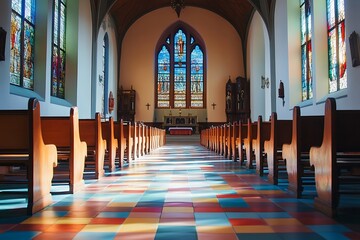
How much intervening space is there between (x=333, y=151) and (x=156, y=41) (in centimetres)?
1922

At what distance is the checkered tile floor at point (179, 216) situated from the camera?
2.24 meters

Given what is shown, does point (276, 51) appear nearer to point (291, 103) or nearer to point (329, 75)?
point (291, 103)

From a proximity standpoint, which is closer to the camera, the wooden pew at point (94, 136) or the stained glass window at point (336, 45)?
the wooden pew at point (94, 136)

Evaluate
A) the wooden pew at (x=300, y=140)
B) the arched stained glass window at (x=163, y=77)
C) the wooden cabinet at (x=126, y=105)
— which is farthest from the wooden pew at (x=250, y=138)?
the arched stained glass window at (x=163, y=77)

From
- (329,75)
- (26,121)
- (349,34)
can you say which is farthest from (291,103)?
(26,121)

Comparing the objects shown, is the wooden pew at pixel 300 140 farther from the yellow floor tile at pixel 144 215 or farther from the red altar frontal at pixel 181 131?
the red altar frontal at pixel 181 131

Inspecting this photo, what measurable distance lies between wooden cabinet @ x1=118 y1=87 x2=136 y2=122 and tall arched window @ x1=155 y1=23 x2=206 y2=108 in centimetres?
173

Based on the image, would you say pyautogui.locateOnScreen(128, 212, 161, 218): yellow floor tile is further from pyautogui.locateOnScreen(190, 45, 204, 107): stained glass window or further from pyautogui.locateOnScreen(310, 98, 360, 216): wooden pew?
pyautogui.locateOnScreen(190, 45, 204, 107): stained glass window

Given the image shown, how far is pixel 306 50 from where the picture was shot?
38.0 feet

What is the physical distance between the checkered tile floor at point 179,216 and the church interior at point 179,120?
13mm

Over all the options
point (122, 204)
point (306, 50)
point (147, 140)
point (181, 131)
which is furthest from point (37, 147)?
point (181, 131)

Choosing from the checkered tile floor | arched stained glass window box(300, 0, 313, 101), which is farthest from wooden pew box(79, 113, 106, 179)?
arched stained glass window box(300, 0, 313, 101)

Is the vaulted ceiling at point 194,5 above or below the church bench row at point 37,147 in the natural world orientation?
above

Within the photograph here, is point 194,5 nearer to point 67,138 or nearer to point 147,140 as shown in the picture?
point 147,140
